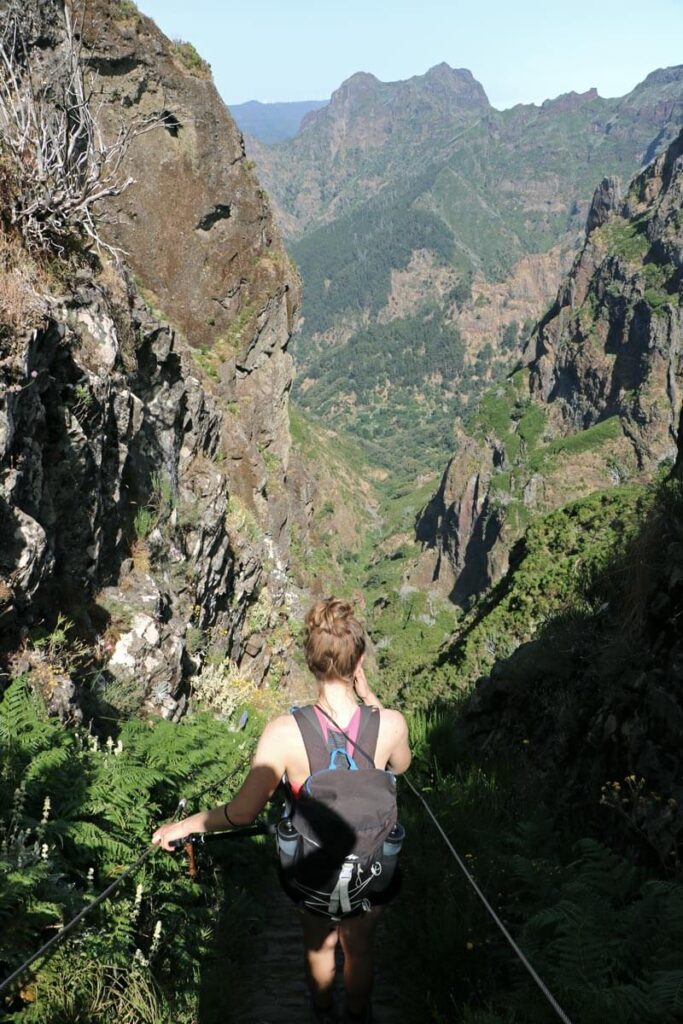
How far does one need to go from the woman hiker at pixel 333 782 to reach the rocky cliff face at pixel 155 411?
3.21m

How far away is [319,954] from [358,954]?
0.17m

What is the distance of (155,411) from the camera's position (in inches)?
485

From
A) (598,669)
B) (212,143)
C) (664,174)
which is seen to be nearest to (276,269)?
(212,143)

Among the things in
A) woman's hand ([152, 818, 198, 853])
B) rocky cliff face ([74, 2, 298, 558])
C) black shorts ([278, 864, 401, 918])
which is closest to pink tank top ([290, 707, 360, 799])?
black shorts ([278, 864, 401, 918])

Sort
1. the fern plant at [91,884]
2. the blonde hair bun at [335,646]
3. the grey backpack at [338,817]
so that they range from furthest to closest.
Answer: the fern plant at [91,884] → the blonde hair bun at [335,646] → the grey backpack at [338,817]

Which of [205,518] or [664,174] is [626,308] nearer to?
[664,174]

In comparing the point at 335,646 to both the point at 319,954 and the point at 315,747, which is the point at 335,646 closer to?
the point at 315,747

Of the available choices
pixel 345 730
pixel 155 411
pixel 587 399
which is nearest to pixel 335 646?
pixel 345 730

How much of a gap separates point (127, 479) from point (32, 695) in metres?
5.57

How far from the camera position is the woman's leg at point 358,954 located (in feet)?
10.3

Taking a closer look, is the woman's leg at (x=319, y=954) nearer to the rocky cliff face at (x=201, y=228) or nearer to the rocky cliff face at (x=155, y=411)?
the rocky cliff face at (x=155, y=411)

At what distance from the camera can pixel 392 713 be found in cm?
308

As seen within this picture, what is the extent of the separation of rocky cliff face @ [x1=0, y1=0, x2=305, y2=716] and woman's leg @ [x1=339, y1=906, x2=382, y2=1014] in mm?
3232

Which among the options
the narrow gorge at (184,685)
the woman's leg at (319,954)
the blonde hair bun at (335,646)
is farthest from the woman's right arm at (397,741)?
the narrow gorge at (184,685)
